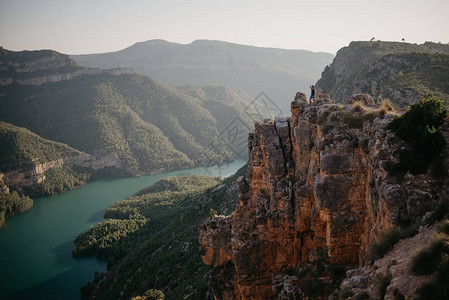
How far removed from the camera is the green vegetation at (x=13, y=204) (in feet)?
289

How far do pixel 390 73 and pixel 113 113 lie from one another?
137 m

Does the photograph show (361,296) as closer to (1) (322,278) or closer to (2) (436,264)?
(2) (436,264)

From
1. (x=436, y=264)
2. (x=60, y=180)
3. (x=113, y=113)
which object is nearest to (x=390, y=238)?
(x=436, y=264)

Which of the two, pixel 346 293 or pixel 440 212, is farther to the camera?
pixel 346 293

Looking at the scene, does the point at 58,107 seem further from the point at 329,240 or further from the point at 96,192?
the point at 329,240

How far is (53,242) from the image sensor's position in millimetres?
68938

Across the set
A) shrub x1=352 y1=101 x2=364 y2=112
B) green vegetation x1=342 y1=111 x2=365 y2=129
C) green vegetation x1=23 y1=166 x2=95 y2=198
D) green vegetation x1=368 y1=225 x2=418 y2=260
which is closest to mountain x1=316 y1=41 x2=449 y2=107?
shrub x1=352 y1=101 x2=364 y2=112

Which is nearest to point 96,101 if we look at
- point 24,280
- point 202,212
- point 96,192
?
point 96,192

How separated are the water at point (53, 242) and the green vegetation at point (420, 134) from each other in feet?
170

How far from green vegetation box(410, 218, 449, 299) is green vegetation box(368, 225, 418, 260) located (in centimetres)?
110

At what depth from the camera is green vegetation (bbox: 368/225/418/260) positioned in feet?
25.1

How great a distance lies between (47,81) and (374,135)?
607ft

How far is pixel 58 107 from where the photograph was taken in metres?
146

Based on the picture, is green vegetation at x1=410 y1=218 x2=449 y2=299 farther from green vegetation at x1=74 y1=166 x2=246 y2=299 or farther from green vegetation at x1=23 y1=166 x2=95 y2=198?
green vegetation at x1=23 y1=166 x2=95 y2=198
